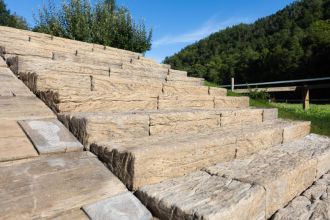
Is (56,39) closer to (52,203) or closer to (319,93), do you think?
(52,203)

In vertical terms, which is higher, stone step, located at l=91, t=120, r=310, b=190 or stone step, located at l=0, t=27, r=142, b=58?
stone step, located at l=0, t=27, r=142, b=58

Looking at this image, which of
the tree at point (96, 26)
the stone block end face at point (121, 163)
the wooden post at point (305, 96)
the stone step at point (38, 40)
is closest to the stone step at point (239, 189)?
the stone block end face at point (121, 163)

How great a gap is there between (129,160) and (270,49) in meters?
56.8

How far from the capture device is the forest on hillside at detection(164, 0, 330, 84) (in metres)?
37.9

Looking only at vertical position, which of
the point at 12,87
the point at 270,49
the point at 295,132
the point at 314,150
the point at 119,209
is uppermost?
the point at 270,49

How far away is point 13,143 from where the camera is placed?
1.78m

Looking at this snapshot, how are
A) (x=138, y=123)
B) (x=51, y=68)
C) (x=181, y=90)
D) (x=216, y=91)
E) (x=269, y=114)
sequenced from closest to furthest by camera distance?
(x=138, y=123), (x=51, y=68), (x=269, y=114), (x=181, y=90), (x=216, y=91)

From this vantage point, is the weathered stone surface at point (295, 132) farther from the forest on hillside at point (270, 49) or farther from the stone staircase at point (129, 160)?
the forest on hillside at point (270, 49)

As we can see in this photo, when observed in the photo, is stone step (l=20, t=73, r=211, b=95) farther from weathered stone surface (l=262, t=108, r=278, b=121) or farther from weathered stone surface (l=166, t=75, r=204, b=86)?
weathered stone surface (l=166, t=75, r=204, b=86)

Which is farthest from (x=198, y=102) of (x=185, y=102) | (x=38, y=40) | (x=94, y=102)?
(x=38, y=40)

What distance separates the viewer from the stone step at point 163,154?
1664 millimetres

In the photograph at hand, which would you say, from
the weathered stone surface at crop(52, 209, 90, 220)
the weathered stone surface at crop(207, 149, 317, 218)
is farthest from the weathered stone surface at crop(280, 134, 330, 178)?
the weathered stone surface at crop(52, 209, 90, 220)

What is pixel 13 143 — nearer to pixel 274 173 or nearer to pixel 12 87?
pixel 12 87

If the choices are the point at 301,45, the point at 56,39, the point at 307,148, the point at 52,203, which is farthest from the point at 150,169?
the point at 301,45
